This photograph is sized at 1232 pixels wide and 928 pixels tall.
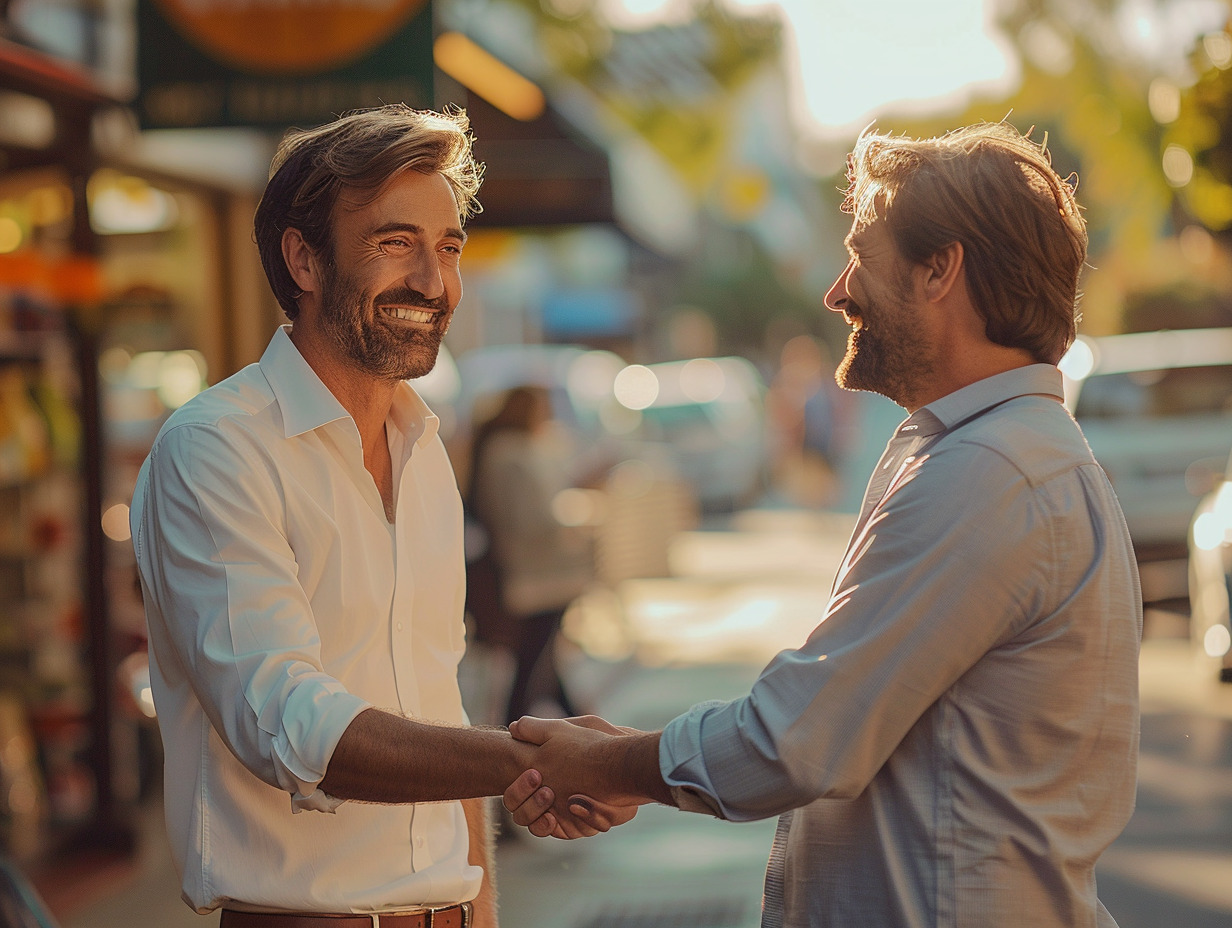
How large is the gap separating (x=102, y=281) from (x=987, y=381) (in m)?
4.94

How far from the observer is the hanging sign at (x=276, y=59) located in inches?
178

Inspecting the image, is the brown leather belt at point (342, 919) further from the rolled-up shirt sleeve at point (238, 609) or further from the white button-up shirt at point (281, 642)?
the rolled-up shirt sleeve at point (238, 609)

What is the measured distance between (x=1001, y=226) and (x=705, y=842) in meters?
4.94

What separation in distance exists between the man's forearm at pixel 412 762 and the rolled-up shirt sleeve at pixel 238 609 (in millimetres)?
34

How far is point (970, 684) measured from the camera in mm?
1964

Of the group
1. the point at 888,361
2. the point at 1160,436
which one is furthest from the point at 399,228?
the point at 1160,436

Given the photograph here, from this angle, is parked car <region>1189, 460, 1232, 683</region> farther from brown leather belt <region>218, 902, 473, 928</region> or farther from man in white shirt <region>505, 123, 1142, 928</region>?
brown leather belt <region>218, 902, 473, 928</region>

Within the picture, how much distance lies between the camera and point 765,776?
1987 millimetres

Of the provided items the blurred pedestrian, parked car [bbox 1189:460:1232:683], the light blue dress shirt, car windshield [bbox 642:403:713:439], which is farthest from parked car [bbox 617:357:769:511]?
the light blue dress shirt

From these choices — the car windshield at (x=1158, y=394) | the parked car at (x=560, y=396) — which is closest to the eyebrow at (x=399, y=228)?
the car windshield at (x=1158, y=394)

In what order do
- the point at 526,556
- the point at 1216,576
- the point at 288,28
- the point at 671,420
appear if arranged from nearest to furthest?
the point at 288,28
the point at 526,556
the point at 1216,576
the point at 671,420

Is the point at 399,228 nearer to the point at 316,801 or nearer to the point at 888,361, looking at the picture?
the point at 888,361

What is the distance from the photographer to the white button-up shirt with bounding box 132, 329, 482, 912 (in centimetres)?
207

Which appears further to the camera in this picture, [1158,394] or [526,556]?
[1158,394]
